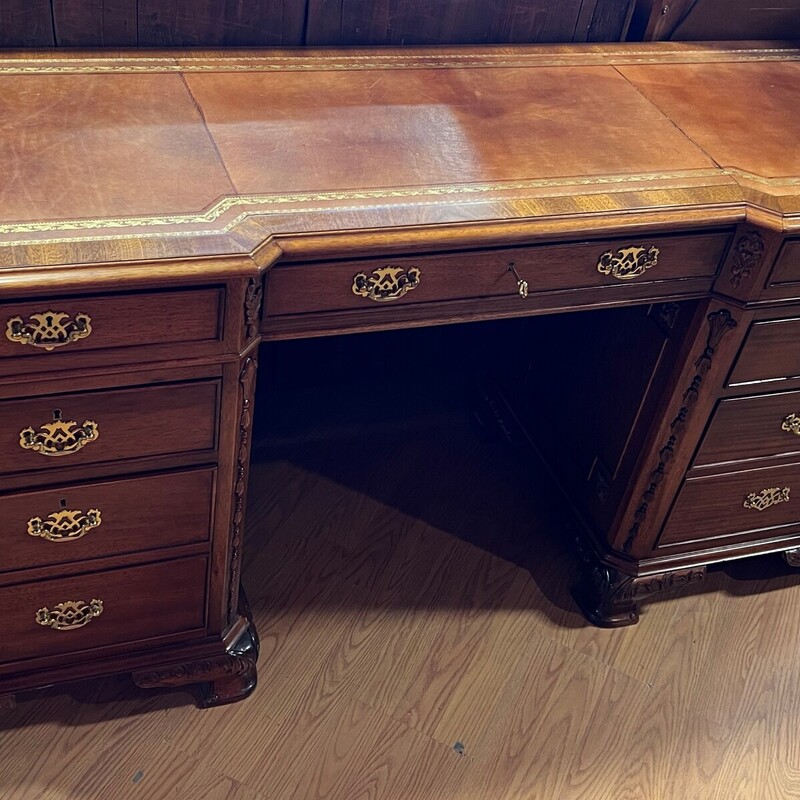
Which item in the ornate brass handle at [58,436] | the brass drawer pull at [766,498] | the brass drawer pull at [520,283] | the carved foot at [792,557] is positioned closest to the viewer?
the ornate brass handle at [58,436]

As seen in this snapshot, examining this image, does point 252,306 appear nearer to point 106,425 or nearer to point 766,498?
point 106,425

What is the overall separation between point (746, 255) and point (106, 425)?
0.83 metres

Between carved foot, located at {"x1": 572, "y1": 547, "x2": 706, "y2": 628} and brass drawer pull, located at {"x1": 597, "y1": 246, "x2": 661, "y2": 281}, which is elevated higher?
brass drawer pull, located at {"x1": 597, "y1": 246, "x2": 661, "y2": 281}

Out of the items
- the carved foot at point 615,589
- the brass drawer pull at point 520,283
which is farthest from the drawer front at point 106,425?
the carved foot at point 615,589

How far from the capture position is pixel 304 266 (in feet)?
3.71

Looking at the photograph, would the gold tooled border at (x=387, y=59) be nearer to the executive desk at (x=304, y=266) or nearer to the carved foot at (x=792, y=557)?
the executive desk at (x=304, y=266)

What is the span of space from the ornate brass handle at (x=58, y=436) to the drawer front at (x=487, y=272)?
0.81 ft

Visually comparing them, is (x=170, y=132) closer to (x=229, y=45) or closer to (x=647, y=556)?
(x=229, y=45)

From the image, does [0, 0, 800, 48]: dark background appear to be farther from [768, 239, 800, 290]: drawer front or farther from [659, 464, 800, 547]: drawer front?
[659, 464, 800, 547]: drawer front

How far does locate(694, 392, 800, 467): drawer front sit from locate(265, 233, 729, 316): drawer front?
0.27 m

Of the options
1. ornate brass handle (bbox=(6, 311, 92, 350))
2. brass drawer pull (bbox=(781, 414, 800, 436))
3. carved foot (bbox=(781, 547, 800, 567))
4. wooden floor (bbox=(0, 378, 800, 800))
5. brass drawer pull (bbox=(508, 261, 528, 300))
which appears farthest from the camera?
carved foot (bbox=(781, 547, 800, 567))

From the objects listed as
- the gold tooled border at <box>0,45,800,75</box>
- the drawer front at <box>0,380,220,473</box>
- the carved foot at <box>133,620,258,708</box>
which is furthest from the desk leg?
the gold tooled border at <box>0,45,800,75</box>

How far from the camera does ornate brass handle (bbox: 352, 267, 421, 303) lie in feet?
3.84

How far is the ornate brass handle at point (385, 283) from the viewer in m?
1.17
